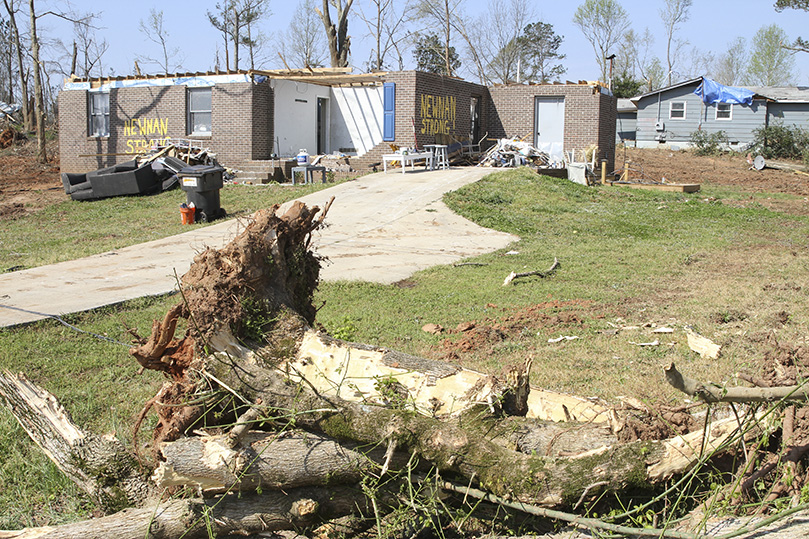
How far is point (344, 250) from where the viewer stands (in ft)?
41.2

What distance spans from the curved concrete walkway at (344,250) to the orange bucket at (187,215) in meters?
0.72

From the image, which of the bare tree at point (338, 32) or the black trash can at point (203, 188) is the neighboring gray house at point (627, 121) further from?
the black trash can at point (203, 188)

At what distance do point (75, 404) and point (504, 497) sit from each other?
344 centimetres

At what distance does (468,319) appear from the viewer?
24.8 feet

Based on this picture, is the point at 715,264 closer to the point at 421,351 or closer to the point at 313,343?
the point at 421,351

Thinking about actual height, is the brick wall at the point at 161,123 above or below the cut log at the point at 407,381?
above

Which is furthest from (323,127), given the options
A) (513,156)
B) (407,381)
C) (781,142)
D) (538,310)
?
(781,142)

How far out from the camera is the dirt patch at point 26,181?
2009 cm

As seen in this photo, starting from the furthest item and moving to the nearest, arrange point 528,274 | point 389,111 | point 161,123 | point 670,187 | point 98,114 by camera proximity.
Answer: point 98,114, point 161,123, point 389,111, point 670,187, point 528,274

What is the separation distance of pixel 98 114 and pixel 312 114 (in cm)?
866

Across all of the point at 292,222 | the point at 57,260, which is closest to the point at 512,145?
the point at 57,260

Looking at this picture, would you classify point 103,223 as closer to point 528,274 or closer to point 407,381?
point 528,274

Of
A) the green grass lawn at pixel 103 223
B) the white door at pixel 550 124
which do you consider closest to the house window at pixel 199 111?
the green grass lawn at pixel 103 223

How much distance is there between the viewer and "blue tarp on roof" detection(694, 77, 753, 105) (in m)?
37.4
